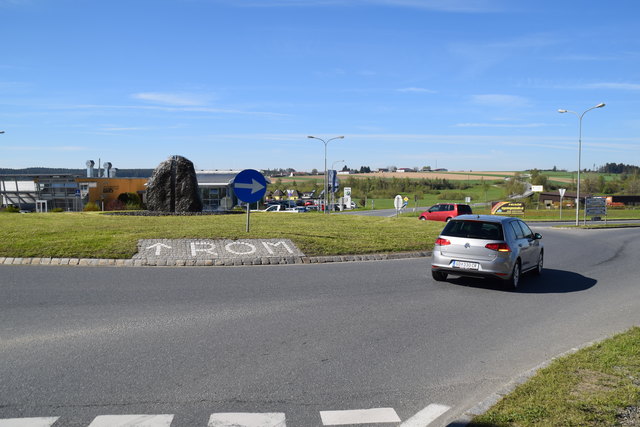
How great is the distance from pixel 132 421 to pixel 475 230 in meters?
8.61

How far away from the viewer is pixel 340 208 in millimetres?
74375

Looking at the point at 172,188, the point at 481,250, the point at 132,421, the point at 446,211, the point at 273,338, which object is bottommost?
the point at 446,211

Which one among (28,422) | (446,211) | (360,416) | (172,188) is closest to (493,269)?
(360,416)

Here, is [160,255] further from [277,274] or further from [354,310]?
[354,310]

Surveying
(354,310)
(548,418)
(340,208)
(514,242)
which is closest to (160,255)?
(354,310)

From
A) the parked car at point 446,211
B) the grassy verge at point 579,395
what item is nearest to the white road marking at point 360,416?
the grassy verge at point 579,395

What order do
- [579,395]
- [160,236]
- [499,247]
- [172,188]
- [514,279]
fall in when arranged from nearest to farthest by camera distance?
[579,395], [499,247], [514,279], [160,236], [172,188]

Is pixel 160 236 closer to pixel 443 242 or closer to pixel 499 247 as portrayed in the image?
pixel 443 242

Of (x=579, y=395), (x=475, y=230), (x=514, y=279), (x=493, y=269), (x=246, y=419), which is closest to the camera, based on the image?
(x=246, y=419)

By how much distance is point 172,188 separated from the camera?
91.5ft

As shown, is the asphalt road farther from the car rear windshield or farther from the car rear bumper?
the car rear windshield

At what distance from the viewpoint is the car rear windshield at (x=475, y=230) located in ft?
36.6

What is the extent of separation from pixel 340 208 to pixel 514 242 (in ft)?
207

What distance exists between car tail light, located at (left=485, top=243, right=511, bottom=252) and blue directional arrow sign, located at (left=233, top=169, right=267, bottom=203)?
296 inches
